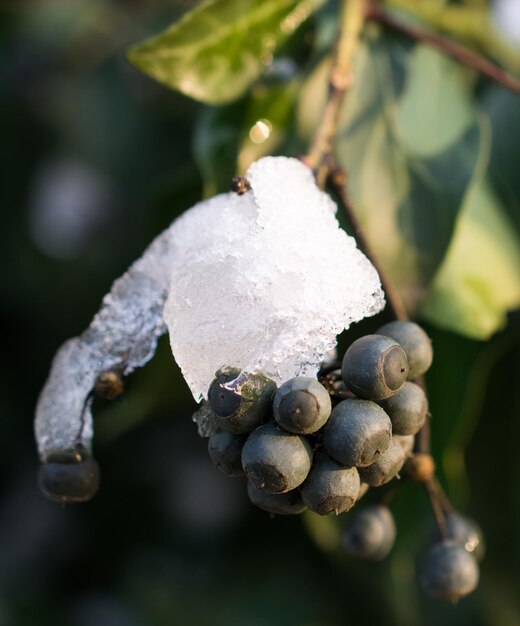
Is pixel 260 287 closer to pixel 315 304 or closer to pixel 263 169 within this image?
pixel 315 304

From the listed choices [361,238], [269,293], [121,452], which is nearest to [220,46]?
[361,238]

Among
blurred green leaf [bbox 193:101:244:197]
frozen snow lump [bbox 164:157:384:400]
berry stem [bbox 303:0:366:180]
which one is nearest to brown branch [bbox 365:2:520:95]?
berry stem [bbox 303:0:366:180]

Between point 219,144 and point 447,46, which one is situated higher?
point 447,46

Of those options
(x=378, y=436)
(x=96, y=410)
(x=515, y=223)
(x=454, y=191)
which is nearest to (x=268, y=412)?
(x=378, y=436)

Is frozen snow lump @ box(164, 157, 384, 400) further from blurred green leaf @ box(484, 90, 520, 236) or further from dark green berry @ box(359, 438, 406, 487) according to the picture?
blurred green leaf @ box(484, 90, 520, 236)

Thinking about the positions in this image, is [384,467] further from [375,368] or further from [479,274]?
A: [479,274]
